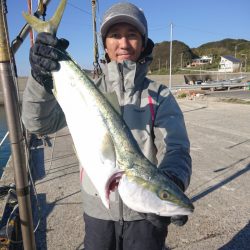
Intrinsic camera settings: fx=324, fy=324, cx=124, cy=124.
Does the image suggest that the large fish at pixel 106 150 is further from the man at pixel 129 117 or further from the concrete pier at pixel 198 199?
the concrete pier at pixel 198 199

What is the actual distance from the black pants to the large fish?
0.65m

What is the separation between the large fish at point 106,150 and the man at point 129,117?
19cm

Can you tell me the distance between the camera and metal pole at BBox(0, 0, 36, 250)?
104 inches

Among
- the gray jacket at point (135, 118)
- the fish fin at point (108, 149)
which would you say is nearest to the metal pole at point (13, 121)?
the gray jacket at point (135, 118)

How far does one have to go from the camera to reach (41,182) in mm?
6762

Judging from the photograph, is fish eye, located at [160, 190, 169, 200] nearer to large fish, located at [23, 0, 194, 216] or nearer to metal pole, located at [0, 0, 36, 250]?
large fish, located at [23, 0, 194, 216]

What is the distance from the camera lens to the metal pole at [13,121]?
2650 mm

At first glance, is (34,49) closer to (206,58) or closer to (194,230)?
(194,230)

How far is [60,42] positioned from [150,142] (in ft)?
3.34

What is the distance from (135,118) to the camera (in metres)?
2.59

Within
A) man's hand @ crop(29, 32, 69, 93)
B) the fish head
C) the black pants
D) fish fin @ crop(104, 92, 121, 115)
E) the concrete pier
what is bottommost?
the concrete pier


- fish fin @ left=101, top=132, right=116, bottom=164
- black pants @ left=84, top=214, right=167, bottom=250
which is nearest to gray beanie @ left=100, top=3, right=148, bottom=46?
fish fin @ left=101, top=132, right=116, bottom=164


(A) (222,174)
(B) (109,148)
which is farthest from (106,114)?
(A) (222,174)

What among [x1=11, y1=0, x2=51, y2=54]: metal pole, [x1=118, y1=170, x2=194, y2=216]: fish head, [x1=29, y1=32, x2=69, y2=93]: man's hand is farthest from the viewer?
[x1=11, y1=0, x2=51, y2=54]: metal pole
